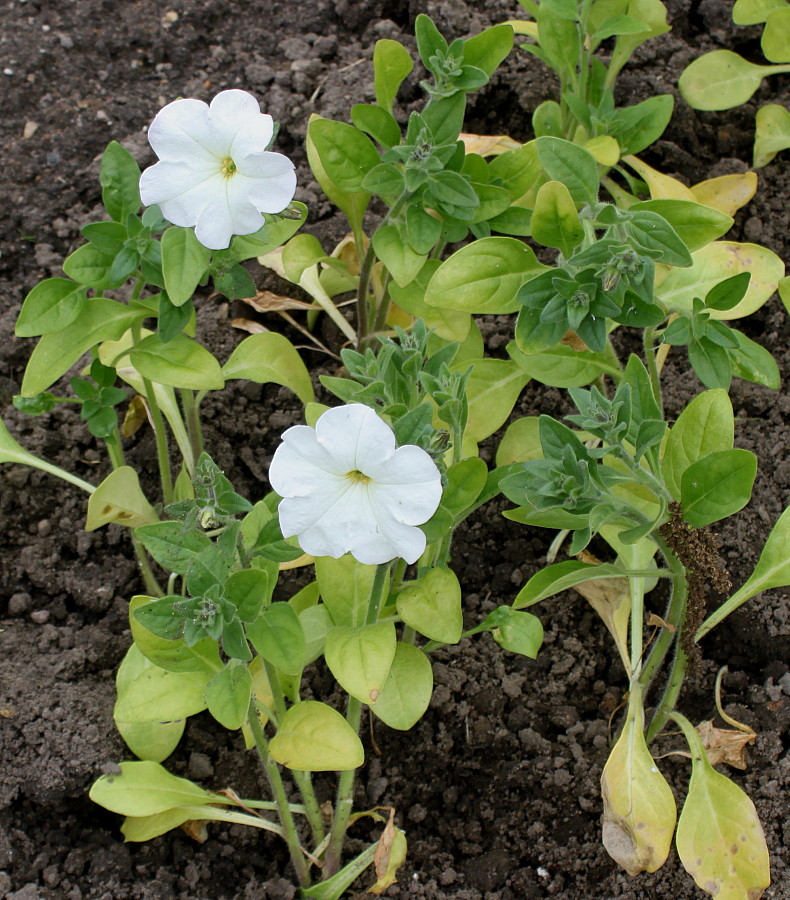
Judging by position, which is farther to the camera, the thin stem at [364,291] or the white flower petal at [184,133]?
the thin stem at [364,291]

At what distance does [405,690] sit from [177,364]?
0.79 metres

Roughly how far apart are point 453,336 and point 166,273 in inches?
25.3

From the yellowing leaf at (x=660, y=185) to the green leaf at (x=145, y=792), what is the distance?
69.4 inches

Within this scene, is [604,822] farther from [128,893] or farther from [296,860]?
[128,893]

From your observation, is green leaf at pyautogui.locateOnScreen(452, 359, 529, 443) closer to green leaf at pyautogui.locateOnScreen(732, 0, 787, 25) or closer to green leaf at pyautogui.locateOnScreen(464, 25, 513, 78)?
green leaf at pyautogui.locateOnScreen(464, 25, 513, 78)

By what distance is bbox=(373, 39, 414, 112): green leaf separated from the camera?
6.89 ft

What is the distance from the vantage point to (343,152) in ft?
6.57

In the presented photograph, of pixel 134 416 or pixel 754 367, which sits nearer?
pixel 754 367

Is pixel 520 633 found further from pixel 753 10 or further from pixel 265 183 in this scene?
pixel 753 10

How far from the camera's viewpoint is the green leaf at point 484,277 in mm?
1872

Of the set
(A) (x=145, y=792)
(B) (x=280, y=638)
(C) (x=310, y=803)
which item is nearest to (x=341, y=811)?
(C) (x=310, y=803)

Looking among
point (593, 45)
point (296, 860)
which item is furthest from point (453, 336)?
point (296, 860)

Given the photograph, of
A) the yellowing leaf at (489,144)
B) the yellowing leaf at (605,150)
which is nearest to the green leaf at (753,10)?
the yellowing leaf at (605,150)

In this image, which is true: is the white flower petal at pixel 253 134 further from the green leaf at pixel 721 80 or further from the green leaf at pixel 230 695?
the green leaf at pixel 721 80
